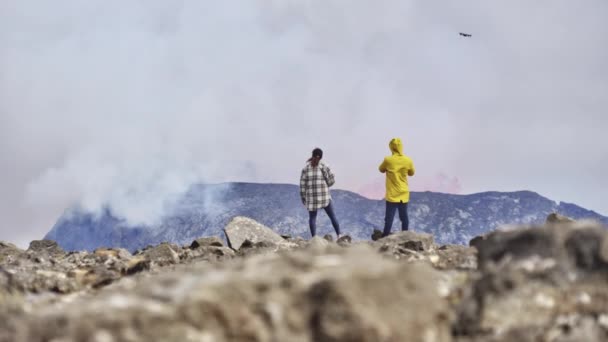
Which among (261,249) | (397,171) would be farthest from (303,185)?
(261,249)

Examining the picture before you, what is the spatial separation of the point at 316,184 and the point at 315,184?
0.12 ft

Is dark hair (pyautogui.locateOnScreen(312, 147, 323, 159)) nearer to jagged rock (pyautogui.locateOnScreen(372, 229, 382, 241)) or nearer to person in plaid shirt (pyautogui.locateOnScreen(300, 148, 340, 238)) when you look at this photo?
person in plaid shirt (pyautogui.locateOnScreen(300, 148, 340, 238))

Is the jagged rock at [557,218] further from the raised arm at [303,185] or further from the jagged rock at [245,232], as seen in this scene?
the raised arm at [303,185]

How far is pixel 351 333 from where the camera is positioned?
3.68 metres

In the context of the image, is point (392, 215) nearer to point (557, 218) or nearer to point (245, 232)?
point (245, 232)

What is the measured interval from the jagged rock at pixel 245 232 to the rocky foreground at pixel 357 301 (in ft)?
48.2

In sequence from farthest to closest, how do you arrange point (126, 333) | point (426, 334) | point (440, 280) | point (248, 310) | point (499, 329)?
point (440, 280)
point (499, 329)
point (426, 334)
point (248, 310)
point (126, 333)

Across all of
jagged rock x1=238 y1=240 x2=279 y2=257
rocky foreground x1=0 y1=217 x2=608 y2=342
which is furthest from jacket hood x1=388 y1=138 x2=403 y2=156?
rocky foreground x1=0 y1=217 x2=608 y2=342

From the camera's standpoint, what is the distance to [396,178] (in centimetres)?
2041

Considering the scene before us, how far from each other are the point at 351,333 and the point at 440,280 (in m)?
2.16

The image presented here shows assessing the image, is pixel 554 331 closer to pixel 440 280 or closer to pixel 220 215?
pixel 440 280

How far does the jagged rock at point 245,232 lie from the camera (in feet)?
66.0

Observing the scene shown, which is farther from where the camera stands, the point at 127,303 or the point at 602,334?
the point at 602,334

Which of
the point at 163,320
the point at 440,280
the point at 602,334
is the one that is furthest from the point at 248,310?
the point at 602,334
